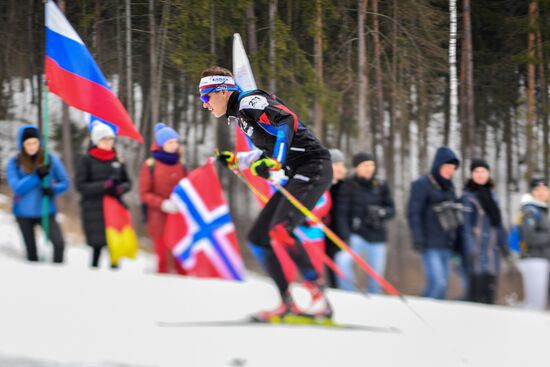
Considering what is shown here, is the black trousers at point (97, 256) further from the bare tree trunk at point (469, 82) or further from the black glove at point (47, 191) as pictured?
the bare tree trunk at point (469, 82)

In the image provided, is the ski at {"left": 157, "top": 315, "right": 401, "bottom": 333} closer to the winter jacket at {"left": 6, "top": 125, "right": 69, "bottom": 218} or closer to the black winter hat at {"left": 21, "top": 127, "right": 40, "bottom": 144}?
the winter jacket at {"left": 6, "top": 125, "right": 69, "bottom": 218}

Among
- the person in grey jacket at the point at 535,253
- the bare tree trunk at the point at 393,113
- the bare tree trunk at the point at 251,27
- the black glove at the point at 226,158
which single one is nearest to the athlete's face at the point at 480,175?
the person in grey jacket at the point at 535,253

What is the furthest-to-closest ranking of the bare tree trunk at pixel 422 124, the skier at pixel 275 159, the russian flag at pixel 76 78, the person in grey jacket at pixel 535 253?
the bare tree trunk at pixel 422 124 < the russian flag at pixel 76 78 < the person in grey jacket at pixel 535 253 < the skier at pixel 275 159

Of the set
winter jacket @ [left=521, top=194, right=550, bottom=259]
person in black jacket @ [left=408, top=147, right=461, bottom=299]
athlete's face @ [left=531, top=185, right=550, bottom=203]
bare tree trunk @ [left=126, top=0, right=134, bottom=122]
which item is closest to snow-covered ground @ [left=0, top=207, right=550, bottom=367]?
person in black jacket @ [left=408, top=147, right=461, bottom=299]

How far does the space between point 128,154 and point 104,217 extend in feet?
6.22

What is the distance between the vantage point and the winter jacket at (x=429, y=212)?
216 inches

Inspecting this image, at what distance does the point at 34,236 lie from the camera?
5.41 m

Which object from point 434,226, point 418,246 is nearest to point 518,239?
point 434,226

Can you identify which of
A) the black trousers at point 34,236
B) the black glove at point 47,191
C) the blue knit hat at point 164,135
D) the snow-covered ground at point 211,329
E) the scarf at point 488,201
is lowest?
the snow-covered ground at point 211,329

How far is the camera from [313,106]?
7.08 m

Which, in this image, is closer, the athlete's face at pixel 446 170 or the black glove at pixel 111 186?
the black glove at pixel 111 186

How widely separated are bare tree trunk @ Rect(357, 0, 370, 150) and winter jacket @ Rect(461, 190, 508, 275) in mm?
1808

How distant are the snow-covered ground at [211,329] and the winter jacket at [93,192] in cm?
44

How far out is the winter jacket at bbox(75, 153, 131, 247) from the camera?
538cm
